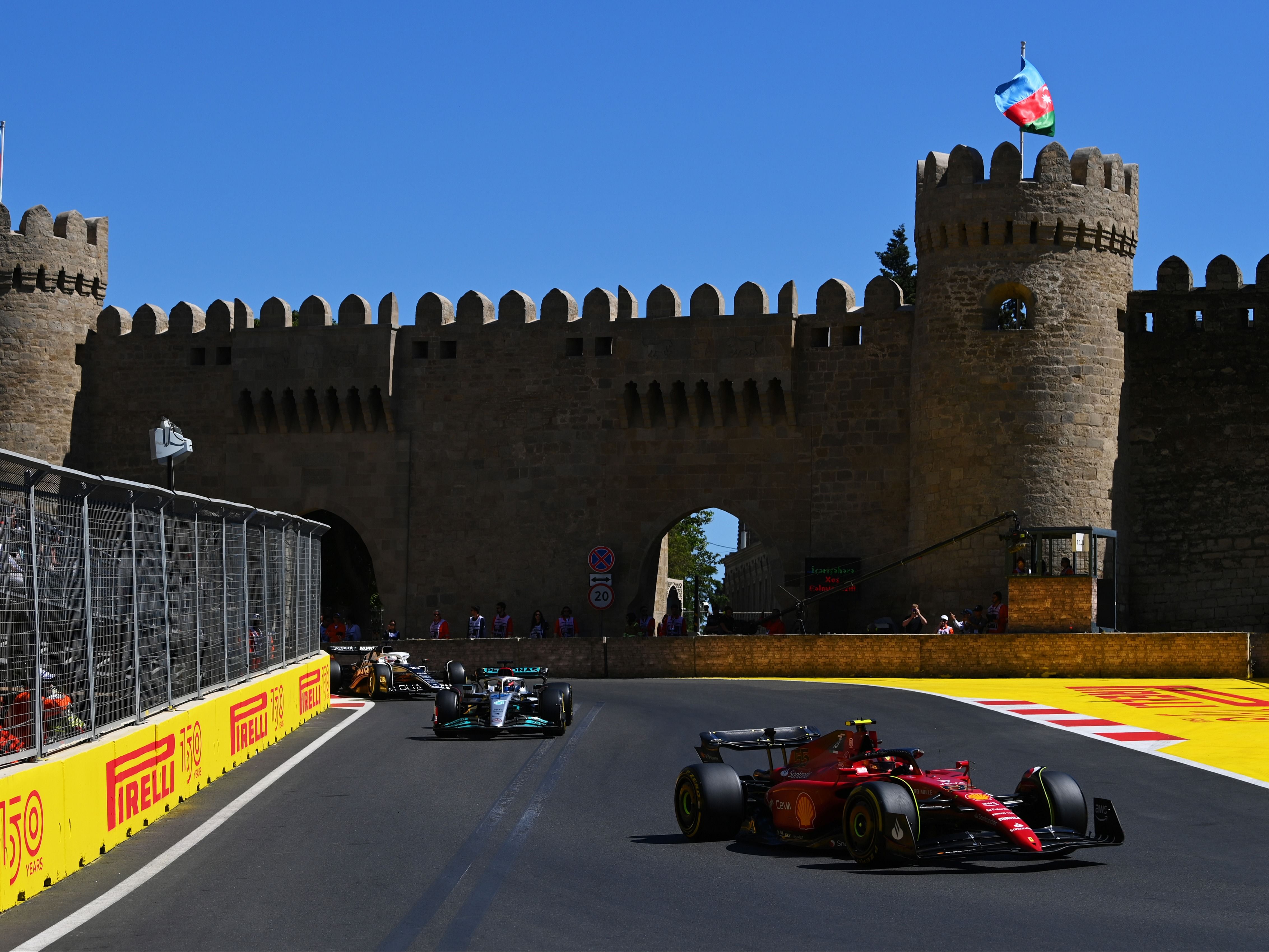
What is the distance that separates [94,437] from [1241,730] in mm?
28742

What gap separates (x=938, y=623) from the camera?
32406 mm

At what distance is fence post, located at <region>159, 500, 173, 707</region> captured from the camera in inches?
520

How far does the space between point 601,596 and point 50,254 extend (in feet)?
51.4

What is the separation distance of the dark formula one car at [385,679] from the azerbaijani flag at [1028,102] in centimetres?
1630

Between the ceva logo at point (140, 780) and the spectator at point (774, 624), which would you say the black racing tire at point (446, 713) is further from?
the spectator at point (774, 624)

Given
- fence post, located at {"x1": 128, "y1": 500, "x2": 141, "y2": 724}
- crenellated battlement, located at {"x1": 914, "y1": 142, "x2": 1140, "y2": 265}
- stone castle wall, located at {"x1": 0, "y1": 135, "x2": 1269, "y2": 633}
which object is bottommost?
fence post, located at {"x1": 128, "y1": 500, "x2": 141, "y2": 724}

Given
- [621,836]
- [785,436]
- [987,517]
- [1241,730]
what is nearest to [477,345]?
[785,436]

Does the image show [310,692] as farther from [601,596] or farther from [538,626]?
[538,626]

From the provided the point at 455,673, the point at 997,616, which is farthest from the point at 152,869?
the point at 997,616

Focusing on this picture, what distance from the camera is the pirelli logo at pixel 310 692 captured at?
64.8 feet

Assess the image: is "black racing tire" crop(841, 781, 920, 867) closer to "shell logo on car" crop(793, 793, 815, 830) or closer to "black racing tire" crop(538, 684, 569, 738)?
"shell logo on car" crop(793, 793, 815, 830)

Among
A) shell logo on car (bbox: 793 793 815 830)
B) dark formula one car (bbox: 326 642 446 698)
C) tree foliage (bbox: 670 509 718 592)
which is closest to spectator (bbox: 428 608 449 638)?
dark formula one car (bbox: 326 642 446 698)

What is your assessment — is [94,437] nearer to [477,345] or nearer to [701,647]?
[477,345]

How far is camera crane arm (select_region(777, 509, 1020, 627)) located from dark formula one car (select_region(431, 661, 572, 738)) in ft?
46.0
